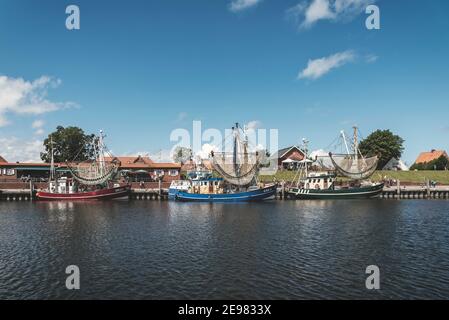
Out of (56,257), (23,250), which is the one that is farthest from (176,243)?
(23,250)

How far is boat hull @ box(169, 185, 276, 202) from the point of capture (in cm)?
6525

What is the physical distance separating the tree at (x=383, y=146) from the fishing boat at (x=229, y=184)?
52.2 m

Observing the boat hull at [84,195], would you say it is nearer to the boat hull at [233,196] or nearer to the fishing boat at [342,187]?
the boat hull at [233,196]

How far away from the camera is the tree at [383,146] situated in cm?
10431

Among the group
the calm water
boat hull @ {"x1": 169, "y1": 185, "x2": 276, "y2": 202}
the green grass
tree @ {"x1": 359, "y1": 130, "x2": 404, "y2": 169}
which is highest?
tree @ {"x1": 359, "y1": 130, "x2": 404, "y2": 169}

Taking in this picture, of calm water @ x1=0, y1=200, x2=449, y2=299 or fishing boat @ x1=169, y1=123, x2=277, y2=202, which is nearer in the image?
calm water @ x1=0, y1=200, x2=449, y2=299

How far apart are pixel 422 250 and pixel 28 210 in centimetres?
5304

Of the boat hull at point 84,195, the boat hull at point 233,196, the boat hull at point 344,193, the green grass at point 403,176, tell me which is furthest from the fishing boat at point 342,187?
the boat hull at point 84,195

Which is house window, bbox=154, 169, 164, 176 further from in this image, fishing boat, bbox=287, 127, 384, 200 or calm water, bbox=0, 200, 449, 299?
calm water, bbox=0, 200, 449, 299

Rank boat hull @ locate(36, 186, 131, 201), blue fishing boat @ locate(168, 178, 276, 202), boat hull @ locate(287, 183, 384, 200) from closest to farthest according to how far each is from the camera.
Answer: blue fishing boat @ locate(168, 178, 276, 202) < boat hull @ locate(36, 186, 131, 201) < boat hull @ locate(287, 183, 384, 200)

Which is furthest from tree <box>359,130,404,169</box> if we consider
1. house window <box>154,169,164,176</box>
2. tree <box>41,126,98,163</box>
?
tree <box>41,126,98,163</box>

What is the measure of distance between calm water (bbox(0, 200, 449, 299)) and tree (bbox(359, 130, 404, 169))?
2456 inches

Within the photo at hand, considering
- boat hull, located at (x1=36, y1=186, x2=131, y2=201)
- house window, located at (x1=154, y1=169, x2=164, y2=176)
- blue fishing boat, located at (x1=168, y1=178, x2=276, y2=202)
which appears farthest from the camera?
house window, located at (x1=154, y1=169, x2=164, y2=176)
